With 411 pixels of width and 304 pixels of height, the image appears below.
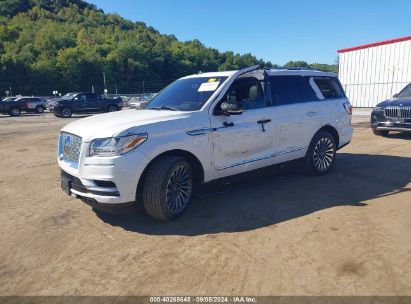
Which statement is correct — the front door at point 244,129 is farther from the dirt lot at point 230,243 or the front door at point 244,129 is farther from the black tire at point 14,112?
the black tire at point 14,112

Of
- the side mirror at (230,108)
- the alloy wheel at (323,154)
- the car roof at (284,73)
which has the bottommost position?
the alloy wheel at (323,154)

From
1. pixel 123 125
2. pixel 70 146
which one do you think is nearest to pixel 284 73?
pixel 123 125

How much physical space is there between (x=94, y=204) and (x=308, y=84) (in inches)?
166

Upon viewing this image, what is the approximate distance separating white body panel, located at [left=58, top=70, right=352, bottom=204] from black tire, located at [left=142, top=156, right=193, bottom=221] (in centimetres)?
15

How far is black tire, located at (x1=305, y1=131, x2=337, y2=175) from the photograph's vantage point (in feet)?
20.2

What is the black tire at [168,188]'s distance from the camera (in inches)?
161

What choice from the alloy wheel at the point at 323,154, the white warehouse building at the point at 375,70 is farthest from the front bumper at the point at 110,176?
the white warehouse building at the point at 375,70

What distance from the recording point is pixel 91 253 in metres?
3.68

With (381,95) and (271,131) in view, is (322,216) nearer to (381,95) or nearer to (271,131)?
(271,131)

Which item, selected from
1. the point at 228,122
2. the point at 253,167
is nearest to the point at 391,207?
the point at 253,167

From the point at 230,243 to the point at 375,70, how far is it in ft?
75.7

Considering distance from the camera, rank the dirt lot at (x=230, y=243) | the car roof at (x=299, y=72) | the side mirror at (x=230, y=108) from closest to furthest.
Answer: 1. the dirt lot at (x=230, y=243)
2. the side mirror at (x=230, y=108)
3. the car roof at (x=299, y=72)

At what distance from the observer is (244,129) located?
4.93m

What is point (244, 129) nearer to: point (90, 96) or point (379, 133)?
point (379, 133)
